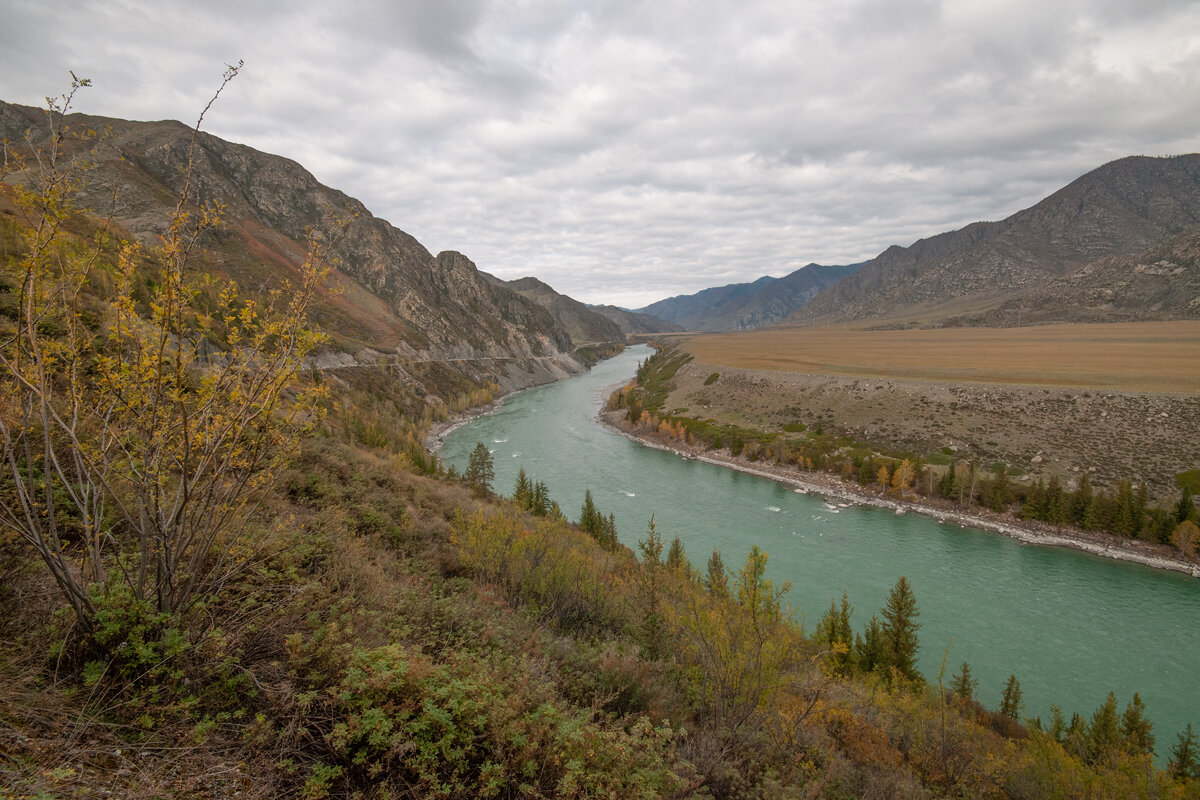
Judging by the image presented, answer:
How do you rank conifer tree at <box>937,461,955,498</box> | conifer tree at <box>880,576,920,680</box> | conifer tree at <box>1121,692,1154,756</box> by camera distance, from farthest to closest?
conifer tree at <box>937,461,955,498</box> → conifer tree at <box>880,576,920,680</box> → conifer tree at <box>1121,692,1154,756</box>

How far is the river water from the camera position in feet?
71.9

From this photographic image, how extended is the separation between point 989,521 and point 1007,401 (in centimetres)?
2320

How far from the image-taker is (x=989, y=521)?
1521 inches

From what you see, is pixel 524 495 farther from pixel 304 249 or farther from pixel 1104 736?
pixel 304 249

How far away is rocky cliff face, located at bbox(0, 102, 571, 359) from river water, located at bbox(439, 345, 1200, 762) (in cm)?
6185

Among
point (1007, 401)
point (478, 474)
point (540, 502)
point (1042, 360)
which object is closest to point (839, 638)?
point (540, 502)

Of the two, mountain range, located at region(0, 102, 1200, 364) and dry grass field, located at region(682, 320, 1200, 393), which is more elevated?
mountain range, located at region(0, 102, 1200, 364)

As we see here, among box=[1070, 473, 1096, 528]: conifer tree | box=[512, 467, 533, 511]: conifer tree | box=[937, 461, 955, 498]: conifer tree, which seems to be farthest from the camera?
box=[937, 461, 955, 498]: conifer tree

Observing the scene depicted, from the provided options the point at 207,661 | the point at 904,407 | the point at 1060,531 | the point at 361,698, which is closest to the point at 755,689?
the point at 361,698

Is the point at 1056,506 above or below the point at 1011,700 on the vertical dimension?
above

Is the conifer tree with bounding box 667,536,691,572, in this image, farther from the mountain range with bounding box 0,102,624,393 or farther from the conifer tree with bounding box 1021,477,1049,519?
the mountain range with bounding box 0,102,624,393

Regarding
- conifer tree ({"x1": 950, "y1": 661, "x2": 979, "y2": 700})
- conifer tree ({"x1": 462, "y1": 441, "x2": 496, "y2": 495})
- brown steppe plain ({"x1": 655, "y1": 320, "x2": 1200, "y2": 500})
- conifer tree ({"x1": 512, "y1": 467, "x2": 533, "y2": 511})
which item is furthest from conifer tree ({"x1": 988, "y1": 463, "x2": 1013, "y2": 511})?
conifer tree ({"x1": 462, "y1": 441, "x2": 496, "y2": 495})

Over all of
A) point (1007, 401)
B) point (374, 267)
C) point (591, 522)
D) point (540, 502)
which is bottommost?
point (591, 522)

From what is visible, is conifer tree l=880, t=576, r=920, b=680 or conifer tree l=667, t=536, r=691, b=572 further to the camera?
conifer tree l=667, t=536, r=691, b=572
